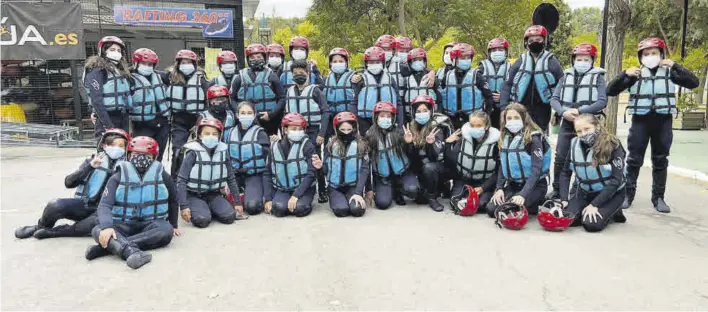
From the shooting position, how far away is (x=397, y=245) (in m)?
4.95

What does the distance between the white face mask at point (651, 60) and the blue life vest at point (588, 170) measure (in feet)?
4.56

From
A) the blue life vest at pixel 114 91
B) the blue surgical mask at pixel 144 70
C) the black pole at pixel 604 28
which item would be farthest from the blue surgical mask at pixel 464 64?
the black pole at pixel 604 28

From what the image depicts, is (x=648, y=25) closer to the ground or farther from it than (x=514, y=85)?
farther from it

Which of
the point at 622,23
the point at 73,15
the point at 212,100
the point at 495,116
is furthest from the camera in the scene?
the point at 73,15

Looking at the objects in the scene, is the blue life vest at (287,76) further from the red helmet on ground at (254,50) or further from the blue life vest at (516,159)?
the blue life vest at (516,159)

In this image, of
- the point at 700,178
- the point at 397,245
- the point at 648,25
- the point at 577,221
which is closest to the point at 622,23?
the point at 700,178

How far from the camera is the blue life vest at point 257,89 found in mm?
7191

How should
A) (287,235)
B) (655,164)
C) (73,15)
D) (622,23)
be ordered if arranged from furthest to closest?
(73,15) < (622,23) < (655,164) < (287,235)

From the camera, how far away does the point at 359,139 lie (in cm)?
643

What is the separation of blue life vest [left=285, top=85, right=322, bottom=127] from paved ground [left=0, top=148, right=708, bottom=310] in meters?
1.57

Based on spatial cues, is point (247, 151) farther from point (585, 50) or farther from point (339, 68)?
point (585, 50)

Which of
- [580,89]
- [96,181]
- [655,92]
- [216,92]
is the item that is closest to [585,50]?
[580,89]

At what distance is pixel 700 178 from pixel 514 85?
365 centimetres

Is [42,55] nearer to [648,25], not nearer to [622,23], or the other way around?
[622,23]
